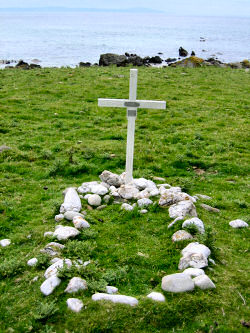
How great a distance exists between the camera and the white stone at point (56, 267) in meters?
5.90

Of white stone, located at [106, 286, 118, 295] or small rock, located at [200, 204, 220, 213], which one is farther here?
small rock, located at [200, 204, 220, 213]

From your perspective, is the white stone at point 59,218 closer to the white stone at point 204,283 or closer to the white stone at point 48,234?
the white stone at point 48,234

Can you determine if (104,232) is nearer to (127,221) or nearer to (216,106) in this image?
(127,221)

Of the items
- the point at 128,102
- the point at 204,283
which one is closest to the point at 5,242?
the point at 204,283

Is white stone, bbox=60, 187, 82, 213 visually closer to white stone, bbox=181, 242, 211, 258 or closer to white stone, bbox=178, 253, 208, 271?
white stone, bbox=181, 242, 211, 258

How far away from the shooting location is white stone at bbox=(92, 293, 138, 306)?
17.3 ft

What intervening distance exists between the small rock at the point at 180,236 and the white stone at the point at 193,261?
73 cm

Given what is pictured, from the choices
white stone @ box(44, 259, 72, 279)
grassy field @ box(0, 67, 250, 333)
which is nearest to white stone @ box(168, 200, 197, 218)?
grassy field @ box(0, 67, 250, 333)

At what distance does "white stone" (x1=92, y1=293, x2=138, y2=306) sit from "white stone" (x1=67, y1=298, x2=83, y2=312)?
0.75 feet

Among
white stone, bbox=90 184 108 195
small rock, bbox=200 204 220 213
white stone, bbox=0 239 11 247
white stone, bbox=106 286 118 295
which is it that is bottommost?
white stone, bbox=0 239 11 247

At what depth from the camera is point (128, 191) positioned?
30.6 feet

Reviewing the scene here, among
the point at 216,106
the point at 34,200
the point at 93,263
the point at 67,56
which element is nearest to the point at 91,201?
the point at 34,200

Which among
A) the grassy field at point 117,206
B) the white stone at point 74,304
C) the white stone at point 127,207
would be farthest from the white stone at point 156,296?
the white stone at point 127,207

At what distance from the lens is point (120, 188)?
946cm
